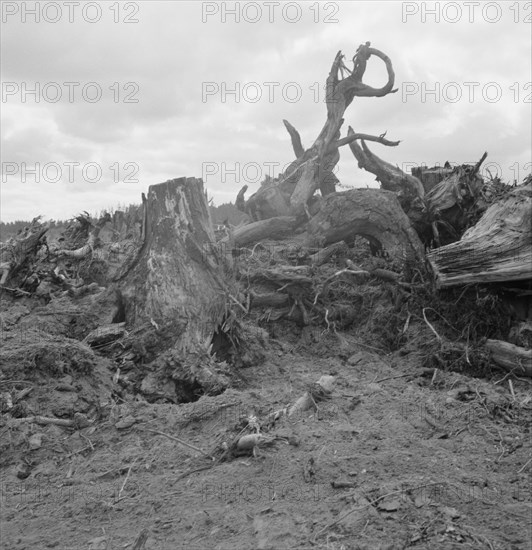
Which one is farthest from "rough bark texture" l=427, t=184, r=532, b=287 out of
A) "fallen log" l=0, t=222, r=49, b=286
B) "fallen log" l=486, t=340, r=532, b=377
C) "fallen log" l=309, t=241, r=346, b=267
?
"fallen log" l=0, t=222, r=49, b=286

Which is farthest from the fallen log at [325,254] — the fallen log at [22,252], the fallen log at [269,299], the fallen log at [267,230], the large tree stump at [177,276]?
the fallen log at [22,252]

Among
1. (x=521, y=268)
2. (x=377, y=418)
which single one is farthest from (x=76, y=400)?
(x=521, y=268)

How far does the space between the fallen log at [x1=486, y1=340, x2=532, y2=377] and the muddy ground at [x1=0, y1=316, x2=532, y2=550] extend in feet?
0.41

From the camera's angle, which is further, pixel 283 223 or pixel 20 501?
pixel 283 223

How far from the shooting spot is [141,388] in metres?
5.55

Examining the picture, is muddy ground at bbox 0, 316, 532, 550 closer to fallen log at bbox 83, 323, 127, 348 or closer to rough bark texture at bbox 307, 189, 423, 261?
fallen log at bbox 83, 323, 127, 348

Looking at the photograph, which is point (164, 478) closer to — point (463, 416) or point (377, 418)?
point (377, 418)

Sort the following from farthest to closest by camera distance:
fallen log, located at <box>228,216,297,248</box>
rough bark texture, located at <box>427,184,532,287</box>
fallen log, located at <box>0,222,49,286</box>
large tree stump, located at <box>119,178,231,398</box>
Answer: fallen log, located at <box>228,216,297,248</box> → fallen log, located at <box>0,222,49,286</box> → large tree stump, located at <box>119,178,231,398</box> → rough bark texture, located at <box>427,184,532,287</box>

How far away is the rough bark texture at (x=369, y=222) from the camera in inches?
321

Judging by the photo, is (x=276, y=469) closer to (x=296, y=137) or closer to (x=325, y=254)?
(x=325, y=254)

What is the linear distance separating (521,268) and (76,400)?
3.83 meters

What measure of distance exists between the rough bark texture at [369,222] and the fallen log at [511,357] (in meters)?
2.23

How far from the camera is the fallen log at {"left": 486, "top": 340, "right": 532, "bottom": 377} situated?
5422 mm

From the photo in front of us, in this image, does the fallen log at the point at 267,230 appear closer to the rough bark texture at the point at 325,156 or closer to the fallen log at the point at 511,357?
the rough bark texture at the point at 325,156
